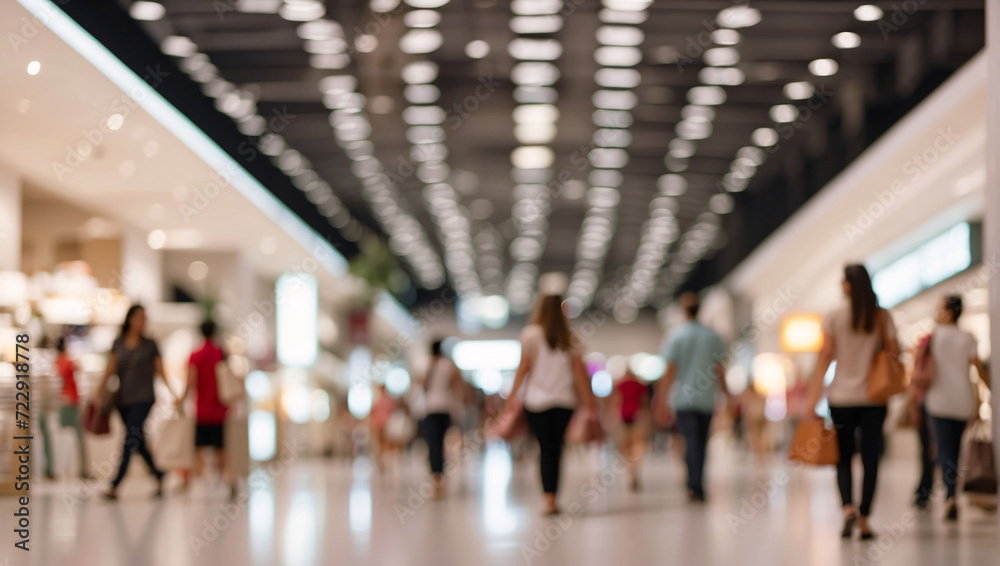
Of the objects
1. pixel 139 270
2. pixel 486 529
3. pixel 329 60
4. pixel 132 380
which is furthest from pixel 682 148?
pixel 486 529

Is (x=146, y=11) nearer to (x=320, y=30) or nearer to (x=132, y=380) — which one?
(x=320, y=30)

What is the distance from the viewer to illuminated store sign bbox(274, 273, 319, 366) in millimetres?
27156

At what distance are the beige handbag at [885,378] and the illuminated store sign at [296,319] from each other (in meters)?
21.3

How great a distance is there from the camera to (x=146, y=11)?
493 inches

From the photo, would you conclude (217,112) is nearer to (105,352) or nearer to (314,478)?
(105,352)

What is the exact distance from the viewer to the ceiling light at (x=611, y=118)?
18.3 metres

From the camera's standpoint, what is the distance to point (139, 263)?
66.2 ft

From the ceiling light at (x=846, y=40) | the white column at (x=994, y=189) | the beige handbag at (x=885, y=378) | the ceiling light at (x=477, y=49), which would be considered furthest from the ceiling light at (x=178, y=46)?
the white column at (x=994, y=189)

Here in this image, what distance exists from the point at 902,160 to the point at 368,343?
17.8 meters

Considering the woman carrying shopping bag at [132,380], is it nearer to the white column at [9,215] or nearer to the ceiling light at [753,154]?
the white column at [9,215]

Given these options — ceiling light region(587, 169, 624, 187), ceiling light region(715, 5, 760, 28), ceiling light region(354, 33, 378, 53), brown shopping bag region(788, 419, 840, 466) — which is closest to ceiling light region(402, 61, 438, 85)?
ceiling light region(354, 33, 378, 53)

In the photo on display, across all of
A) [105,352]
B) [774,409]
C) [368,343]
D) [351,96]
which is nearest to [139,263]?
[105,352]

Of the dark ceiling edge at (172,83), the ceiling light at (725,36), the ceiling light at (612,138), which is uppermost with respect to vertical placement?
the ceiling light at (612,138)
